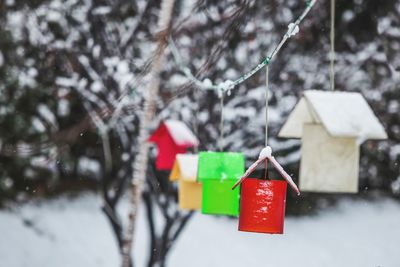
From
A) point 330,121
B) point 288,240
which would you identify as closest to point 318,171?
point 330,121

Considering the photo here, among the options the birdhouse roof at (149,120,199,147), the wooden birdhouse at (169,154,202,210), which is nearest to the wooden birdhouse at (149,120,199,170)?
the birdhouse roof at (149,120,199,147)

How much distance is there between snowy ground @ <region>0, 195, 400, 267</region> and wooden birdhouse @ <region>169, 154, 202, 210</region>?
4.95m

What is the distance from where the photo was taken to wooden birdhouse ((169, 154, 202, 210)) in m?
3.24

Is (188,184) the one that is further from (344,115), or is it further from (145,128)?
(344,115)

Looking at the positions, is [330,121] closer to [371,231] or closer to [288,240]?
[288,240]

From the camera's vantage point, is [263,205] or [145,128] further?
[145,128]

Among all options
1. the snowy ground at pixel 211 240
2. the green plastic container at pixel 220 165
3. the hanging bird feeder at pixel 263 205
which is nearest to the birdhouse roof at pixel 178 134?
the green plastic container at pixel 220 165

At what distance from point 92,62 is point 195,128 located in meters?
1.20

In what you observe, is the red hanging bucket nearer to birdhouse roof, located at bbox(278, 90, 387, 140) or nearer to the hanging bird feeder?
the hanging bird feeder

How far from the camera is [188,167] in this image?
128 inches

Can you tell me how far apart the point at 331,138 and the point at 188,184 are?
0.93m

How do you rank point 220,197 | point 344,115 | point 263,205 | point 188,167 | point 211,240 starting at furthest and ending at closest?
point 211,240 → point 188,167 → point 220,197 → point 344,115 → point 263,205

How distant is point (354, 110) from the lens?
2592 millimetres

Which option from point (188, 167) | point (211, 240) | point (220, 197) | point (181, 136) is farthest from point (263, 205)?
point (211, 240)
